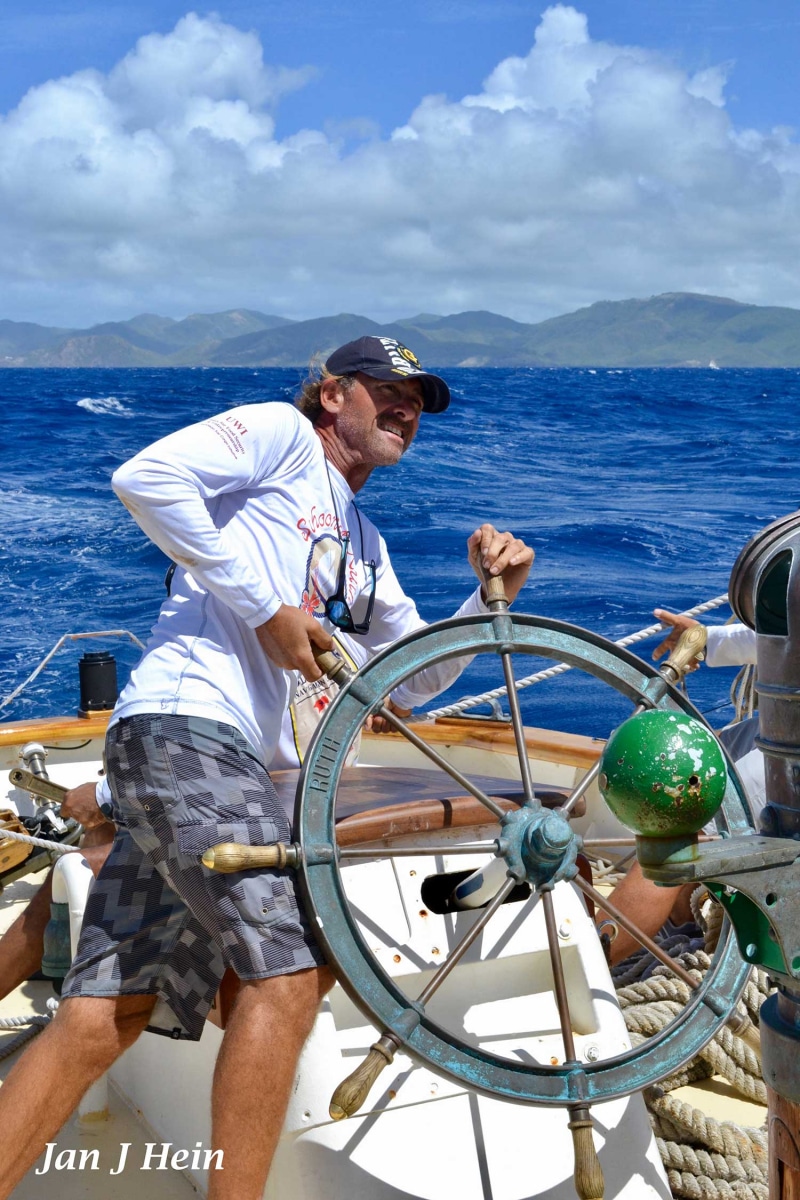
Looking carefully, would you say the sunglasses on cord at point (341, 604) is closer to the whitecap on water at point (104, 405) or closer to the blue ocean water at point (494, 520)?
the blue ocean water at point (494, 520)

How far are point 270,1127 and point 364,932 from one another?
0.98 feet

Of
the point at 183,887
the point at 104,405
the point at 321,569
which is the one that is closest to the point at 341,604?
the point at 321,569

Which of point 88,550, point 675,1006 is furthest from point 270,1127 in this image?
point 88,550

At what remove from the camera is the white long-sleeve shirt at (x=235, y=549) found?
Answer: 5.11 ft

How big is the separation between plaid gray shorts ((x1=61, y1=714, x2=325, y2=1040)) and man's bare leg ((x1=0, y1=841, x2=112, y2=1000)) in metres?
0.62

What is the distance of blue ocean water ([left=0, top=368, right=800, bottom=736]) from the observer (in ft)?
24.1

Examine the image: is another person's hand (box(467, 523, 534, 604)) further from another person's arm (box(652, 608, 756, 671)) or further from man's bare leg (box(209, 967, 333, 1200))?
another person's arm (box(652, 608, 756, 671))

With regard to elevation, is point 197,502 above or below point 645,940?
above

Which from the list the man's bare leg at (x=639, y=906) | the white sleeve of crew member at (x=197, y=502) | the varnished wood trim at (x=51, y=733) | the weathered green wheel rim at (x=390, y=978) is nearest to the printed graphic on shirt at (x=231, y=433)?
the white sleeve of crew member at (x=197, y=502)

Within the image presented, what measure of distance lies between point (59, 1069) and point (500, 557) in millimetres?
867

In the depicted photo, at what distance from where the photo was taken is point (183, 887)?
4.78 ft

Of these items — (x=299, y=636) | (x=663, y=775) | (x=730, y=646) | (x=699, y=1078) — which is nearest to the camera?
(x=663, y=775)

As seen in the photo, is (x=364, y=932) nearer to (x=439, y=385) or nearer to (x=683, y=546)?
(x=439, y=385)

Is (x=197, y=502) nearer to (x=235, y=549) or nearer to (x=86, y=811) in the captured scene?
(x=235, y=549)
